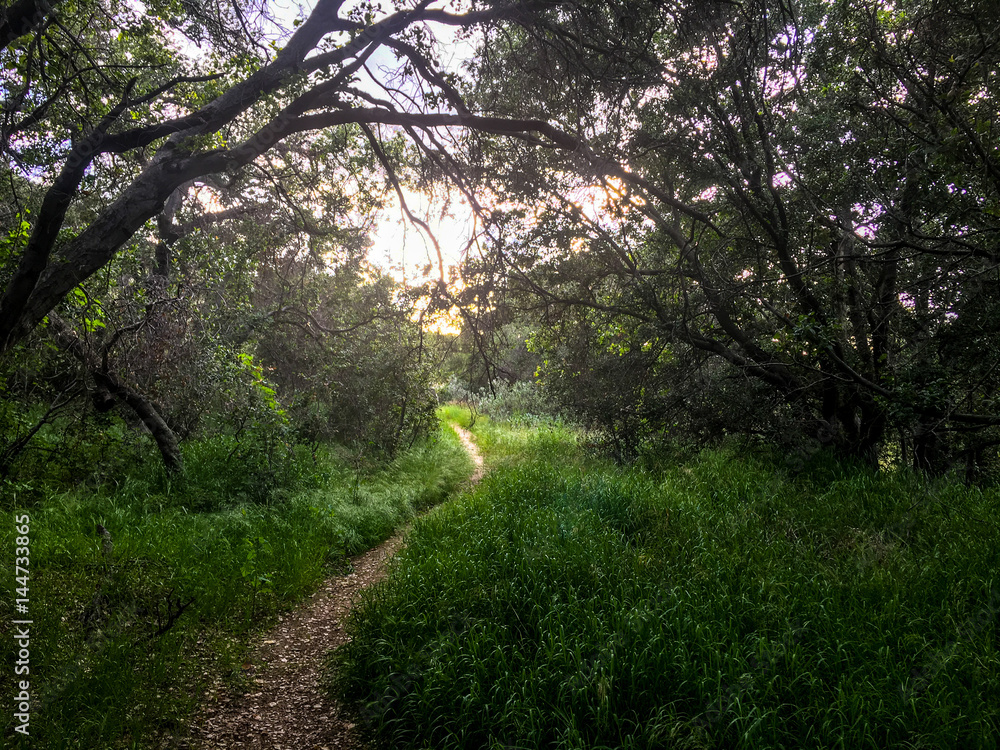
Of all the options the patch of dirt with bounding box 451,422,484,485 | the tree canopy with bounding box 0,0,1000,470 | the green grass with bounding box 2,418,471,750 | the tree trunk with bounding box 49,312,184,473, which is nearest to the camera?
the green grass with bounding box 2,418,471,750

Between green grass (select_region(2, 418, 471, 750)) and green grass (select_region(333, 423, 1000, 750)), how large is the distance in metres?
1.17

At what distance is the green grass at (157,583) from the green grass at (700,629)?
3.85ft

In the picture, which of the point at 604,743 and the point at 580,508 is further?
the point at 580,508

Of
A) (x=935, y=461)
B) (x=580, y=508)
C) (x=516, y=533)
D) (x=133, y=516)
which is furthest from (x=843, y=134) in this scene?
(x=133, y=516)

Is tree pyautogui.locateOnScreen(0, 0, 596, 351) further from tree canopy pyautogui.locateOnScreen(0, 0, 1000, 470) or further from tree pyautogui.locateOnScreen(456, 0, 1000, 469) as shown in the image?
tree pyautogui.locateOnScreen(456, 0, 1000, 469)

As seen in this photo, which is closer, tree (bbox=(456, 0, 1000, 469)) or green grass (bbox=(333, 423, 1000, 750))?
green grass (bbox=(333, 423, 1000, 750))

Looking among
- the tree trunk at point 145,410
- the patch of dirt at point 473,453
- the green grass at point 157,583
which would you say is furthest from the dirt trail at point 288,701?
the patch of dirt at point 473,453

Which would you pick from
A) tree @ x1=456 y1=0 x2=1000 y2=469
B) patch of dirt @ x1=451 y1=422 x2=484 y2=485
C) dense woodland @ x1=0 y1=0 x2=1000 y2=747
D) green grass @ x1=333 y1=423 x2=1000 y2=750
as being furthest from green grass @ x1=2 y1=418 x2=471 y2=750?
tree @ x1=456 y1=0 x2=1000 y2=469

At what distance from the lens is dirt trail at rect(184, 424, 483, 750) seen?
333cm

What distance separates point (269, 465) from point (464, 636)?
15.5 feet

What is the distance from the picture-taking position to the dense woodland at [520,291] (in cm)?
361

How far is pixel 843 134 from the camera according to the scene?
638 centimetres

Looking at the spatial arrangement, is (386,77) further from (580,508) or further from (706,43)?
(580,508)

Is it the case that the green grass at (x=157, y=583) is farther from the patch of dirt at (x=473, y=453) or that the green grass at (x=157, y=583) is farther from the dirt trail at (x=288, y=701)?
the patch of dirt at (x=473, y=453)
